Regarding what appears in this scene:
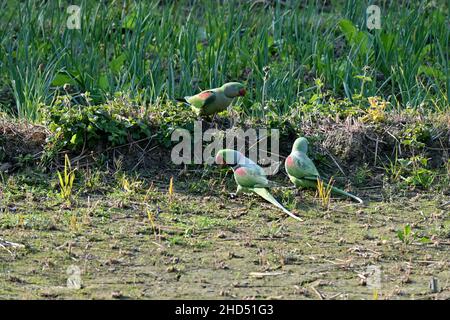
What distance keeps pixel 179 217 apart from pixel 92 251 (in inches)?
25.4

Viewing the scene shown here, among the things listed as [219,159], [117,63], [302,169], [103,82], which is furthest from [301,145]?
[117,63]

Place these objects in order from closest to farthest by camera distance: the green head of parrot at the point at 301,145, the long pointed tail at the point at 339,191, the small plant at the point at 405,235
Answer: the small plant at the point at 405,235, the long pointed tail at the point at 339,191, the green head of parrot at the point at 301,145

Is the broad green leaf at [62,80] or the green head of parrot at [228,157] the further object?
the broad green leaf at [62,80]

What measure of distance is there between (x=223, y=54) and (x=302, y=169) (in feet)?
5.51

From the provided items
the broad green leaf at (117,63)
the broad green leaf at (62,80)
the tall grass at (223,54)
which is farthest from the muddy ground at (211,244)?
the broad green leaf at (117,63)

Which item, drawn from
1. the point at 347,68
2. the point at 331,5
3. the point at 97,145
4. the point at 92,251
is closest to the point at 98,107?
the point at 97,145

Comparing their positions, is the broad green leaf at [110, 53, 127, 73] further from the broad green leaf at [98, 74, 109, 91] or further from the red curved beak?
the red curved beak

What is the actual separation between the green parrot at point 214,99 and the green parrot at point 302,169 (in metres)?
0.49

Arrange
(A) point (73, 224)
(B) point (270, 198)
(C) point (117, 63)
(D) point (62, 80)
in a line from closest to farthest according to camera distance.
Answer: (A) point (73, 224) → (B) point (270, 198) → (D) point (62, 80) → (C) point (117, 63)

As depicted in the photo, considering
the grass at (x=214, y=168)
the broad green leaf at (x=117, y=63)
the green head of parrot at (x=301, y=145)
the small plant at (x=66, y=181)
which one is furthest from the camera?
Result: the broad green leaf at (x=117, y=63)

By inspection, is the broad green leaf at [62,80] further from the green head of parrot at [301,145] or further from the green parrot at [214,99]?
the green head of parrot at [301,145]

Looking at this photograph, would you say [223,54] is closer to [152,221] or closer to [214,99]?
[214,99]

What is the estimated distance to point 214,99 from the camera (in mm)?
5605

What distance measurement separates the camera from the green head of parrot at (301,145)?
213 inches
